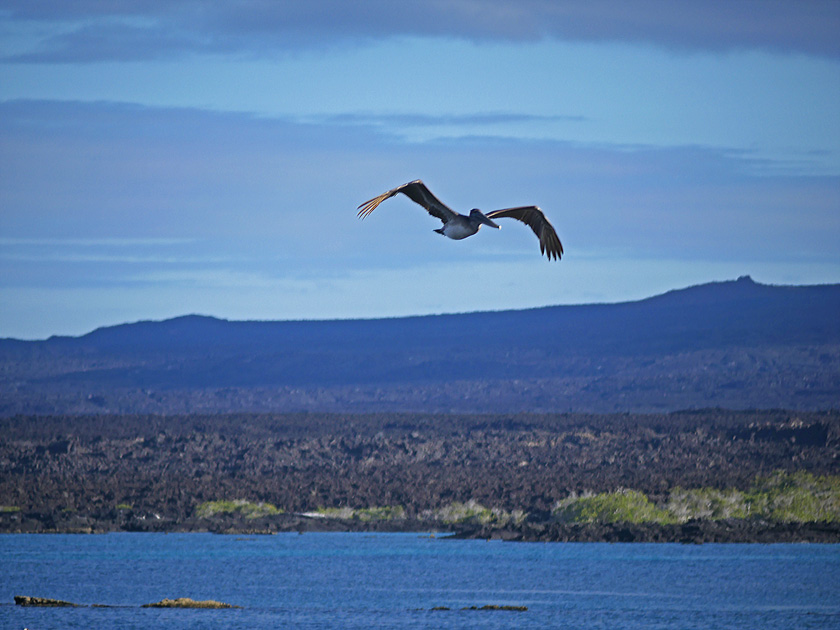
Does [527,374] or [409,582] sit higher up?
[527,374]

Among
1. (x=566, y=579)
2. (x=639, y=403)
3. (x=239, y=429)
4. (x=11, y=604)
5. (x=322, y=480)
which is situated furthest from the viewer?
(x=639, y=403)

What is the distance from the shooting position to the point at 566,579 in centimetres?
5159

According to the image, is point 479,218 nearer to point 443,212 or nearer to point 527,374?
point 443,212

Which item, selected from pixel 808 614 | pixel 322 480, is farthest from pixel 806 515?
pixel 322 480

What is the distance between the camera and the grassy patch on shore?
63.2 metres

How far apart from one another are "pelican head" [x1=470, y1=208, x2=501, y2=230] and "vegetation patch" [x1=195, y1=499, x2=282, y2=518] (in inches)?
1886

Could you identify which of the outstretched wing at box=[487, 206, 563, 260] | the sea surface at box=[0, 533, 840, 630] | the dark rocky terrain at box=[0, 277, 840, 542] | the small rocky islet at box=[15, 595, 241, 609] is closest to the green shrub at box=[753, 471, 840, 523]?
the dark rocky terrain at box=[0, 277, 840, 542]

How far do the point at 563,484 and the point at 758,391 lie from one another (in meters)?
85.7

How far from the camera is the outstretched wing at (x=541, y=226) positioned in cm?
2400

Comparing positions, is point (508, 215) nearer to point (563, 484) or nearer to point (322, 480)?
point (563, 484)

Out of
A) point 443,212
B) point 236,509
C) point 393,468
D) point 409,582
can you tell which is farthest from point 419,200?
point 393,468

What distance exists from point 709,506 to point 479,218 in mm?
44820

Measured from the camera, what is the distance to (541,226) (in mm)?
24109

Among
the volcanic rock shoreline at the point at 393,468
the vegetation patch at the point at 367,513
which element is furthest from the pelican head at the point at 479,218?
the vegetation patch at the point at 367,513
